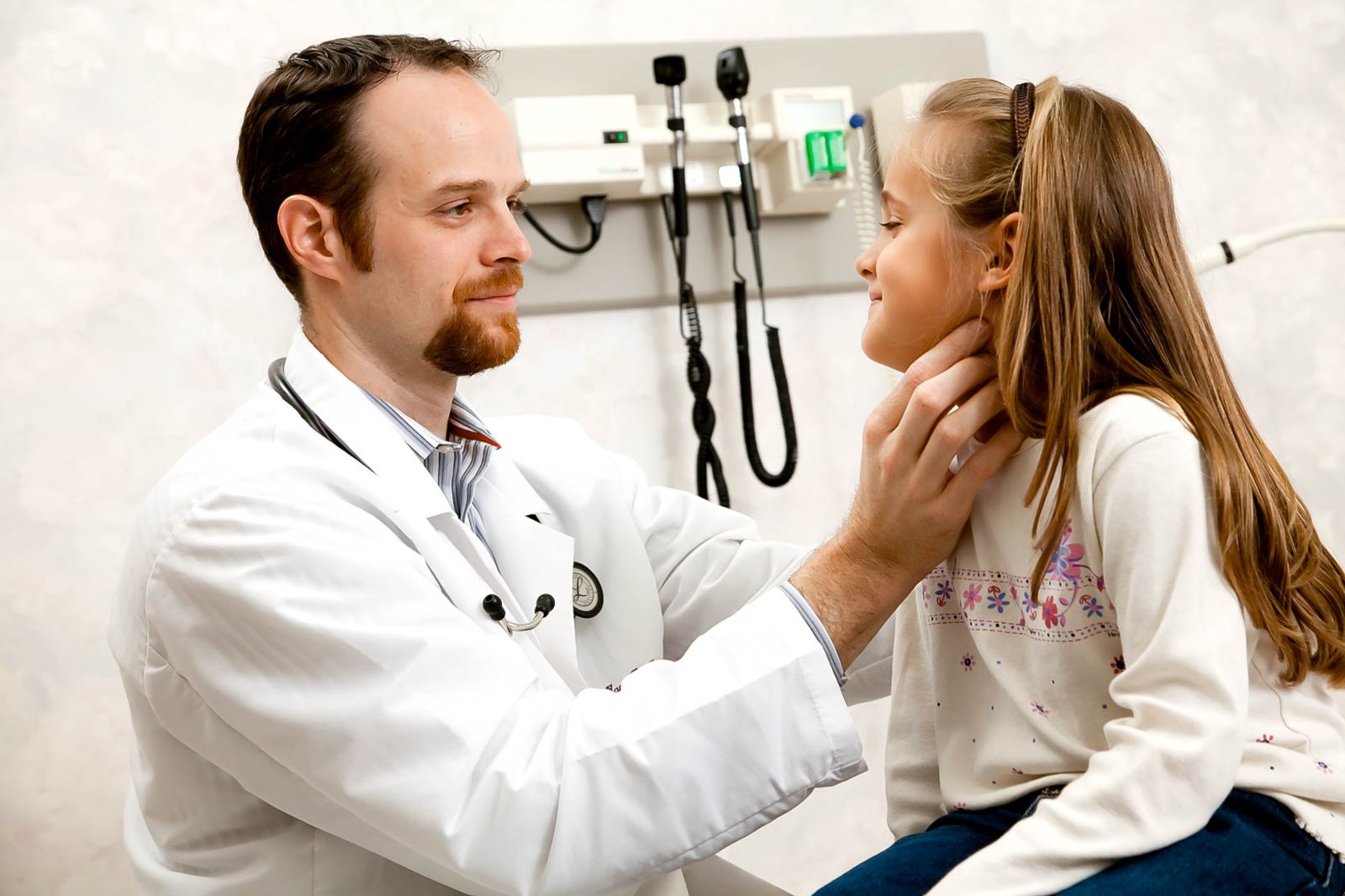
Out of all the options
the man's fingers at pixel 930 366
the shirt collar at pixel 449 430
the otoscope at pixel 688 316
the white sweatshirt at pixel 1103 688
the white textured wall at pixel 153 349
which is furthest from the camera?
the otoscope at pixel 688 316

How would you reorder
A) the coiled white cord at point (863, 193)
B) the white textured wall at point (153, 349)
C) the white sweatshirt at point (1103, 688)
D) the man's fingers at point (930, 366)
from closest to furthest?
the white sweatshirt at point (1103, 688) → the man's fingers at point (930, 366) → the white textured wall at point (153, 349) → the coiled white cord at point (863, 193)

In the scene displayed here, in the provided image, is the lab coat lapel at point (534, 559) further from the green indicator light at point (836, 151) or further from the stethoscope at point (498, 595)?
the green indicator light at point (836, 151)

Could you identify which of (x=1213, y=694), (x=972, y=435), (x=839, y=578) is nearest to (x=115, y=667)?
(x=839, y=578)

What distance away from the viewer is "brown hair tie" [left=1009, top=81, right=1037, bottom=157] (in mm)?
1075

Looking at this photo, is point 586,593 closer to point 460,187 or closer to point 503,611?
point 503,611

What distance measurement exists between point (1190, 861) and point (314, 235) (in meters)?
1.08

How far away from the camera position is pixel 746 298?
1.95 m

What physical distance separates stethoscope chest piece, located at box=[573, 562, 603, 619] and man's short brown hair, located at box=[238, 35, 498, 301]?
425mm

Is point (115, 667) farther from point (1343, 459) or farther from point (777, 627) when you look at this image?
point (1343, 459)

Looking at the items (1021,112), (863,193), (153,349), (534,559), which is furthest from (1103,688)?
(153,349)

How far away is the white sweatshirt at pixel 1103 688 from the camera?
2.87 ft

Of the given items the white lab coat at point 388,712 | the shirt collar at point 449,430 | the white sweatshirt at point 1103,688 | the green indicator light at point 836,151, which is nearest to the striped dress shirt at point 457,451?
the shirt collar at point 449,430

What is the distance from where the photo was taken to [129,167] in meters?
1.79

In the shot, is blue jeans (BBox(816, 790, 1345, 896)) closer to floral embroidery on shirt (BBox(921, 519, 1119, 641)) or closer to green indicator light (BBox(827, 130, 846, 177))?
floral embroidery on shirt (BBox(921, 519, 1119, 641))
